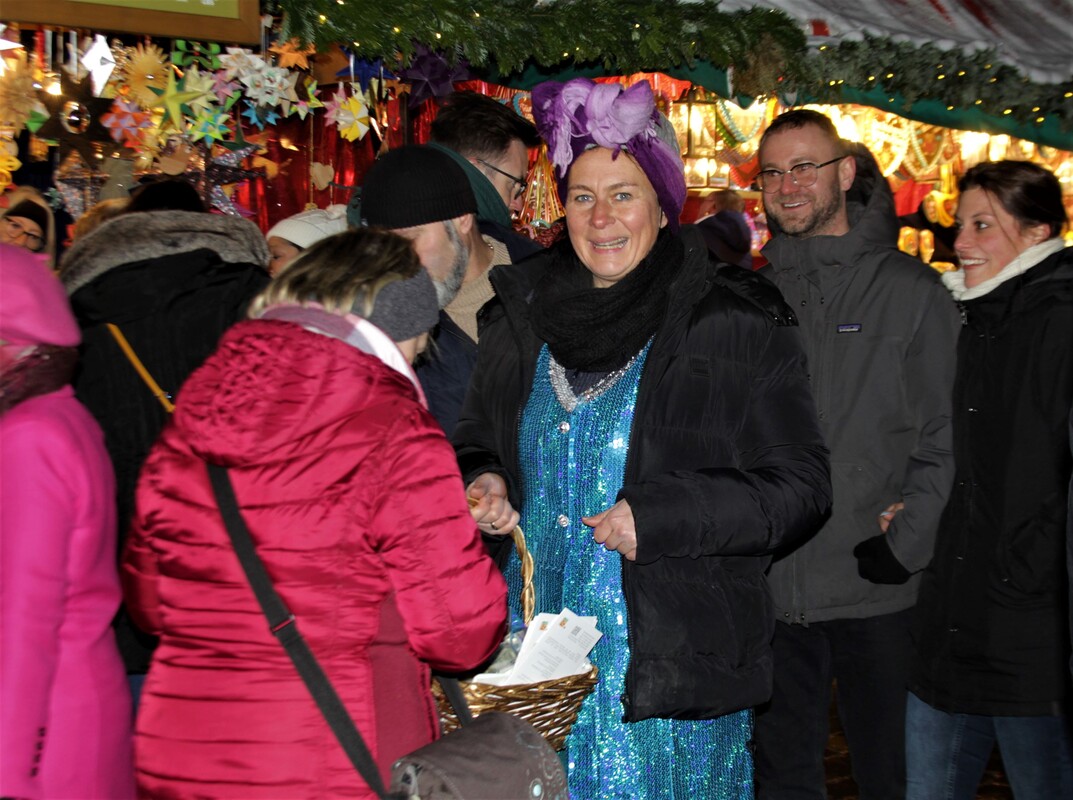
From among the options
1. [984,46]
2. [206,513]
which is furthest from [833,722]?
[206,513]

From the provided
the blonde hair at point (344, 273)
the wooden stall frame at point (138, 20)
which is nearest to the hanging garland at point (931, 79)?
the wooden stall frame at point (138, 20)

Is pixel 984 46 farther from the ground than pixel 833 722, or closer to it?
farther from the ground

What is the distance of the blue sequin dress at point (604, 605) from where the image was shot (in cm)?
273

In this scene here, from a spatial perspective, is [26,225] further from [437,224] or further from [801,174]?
[801,174]

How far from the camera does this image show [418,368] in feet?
12.0

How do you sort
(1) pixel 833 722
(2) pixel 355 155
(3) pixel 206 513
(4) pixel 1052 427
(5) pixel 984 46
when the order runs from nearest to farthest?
(3) pixel 206 513 → (4) pixel 1052 427 → (2) pixel 355 155 → (5) pixel 984 46 → (1) pixel 833 722

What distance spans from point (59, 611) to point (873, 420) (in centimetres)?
259

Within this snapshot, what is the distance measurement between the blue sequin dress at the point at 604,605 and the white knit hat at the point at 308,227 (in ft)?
6.68

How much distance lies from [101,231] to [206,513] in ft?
4.67

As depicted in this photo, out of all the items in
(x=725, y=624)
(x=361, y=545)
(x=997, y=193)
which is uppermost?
(x=997, y=193)

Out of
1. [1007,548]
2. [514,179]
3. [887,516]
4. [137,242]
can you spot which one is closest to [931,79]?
[514,179]

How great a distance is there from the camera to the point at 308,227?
462 centimetres

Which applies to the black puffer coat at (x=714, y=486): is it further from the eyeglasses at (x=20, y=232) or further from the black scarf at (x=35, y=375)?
the eyeglasses at (x=20, y=232)

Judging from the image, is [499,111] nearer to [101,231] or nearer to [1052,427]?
[101,231]
